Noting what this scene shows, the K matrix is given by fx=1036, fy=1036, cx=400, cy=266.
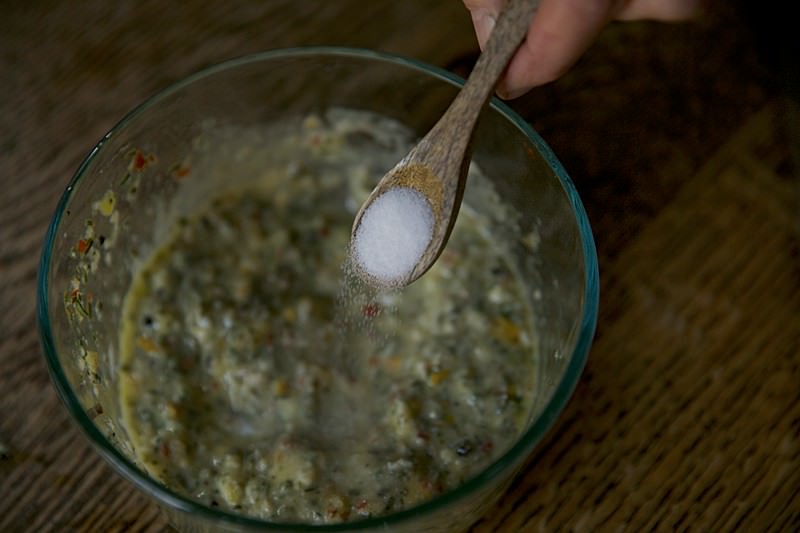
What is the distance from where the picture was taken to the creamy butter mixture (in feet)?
3.53

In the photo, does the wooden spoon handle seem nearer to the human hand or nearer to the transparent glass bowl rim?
the human hand

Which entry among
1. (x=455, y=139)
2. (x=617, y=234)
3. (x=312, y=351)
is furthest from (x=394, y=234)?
(x=617, y=234)

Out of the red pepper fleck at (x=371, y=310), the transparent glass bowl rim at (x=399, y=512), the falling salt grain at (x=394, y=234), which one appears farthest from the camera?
the red pepper fleck at (x=371, y=310)

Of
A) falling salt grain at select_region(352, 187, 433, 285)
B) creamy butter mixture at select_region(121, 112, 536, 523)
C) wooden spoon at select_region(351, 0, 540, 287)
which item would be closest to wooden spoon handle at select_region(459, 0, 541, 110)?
wooden spoon at select_region(351, 0, 540, 287)

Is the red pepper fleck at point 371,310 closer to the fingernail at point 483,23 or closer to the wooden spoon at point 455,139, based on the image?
the wooden spoon at point 455,139

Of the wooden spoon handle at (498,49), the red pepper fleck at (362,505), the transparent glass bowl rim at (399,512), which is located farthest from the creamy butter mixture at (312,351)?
the wooden spoon handle at (498,49)

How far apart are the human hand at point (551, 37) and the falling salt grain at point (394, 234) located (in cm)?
14

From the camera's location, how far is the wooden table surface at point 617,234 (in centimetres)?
110

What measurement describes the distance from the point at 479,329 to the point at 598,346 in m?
0.14

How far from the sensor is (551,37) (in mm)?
946

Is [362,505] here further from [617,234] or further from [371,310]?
[617,234]

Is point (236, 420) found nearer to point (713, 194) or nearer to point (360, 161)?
point (360, 161)

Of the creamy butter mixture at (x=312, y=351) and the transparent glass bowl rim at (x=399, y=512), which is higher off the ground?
the transparent glass bowl rim at (x=399, y=512)

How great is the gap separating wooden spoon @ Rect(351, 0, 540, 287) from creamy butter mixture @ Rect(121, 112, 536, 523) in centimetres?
18
